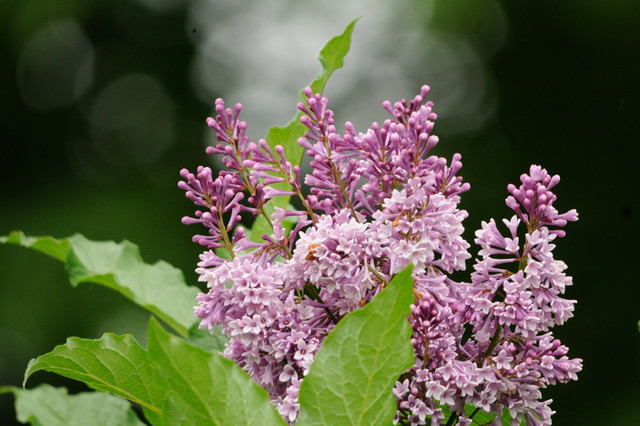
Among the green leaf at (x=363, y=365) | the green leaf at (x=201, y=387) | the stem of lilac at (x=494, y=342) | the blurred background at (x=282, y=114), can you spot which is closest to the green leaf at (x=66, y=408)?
the green leaf at (x=201, y=387)

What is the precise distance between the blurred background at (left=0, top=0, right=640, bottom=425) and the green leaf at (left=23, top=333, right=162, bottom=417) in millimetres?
3784

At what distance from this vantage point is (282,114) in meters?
6.52

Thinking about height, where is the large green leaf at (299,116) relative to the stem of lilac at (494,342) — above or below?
above

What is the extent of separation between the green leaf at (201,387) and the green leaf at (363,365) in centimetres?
5

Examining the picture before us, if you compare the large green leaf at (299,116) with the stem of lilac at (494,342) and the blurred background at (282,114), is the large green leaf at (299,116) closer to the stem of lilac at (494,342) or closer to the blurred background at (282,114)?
the stem of lilac at (494,342)

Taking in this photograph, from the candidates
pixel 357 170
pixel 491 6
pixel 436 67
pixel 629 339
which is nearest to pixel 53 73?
pixel 436 67

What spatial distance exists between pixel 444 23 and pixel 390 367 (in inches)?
233

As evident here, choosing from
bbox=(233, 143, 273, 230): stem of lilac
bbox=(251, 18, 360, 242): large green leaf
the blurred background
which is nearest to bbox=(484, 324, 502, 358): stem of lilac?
bbox=(233, 143, 273, 230): stem of lilac

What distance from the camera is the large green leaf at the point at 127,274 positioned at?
1.24m

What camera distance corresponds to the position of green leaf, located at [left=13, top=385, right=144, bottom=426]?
0.58 m

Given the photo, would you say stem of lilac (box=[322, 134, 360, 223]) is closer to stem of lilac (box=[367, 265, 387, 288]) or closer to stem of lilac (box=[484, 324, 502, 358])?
stem of lilac (box=[367, 265, 387, 288])

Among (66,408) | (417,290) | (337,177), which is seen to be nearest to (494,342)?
(417,290)

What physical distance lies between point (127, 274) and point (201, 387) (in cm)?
71

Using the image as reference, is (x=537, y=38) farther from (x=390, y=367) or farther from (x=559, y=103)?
(x=390, y=367)
